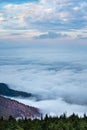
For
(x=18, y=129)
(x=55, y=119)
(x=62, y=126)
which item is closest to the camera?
(x=18, y=129)

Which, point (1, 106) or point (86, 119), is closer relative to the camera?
point (86, 119)

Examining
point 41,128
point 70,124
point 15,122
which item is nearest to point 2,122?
point 15,122

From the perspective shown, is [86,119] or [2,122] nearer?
[2,122]

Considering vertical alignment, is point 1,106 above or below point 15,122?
below

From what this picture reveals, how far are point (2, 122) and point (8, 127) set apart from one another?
3.25 meters

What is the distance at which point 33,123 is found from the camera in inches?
2842

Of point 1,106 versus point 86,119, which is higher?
point 86,119

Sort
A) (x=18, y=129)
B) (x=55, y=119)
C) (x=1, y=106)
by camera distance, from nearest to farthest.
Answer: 1. (x=18, y=129)
2. (x=55, y=119)
3. (x=1, y=106)

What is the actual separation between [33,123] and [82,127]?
891 centimetres

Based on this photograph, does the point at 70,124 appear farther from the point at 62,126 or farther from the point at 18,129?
the point at 18,129

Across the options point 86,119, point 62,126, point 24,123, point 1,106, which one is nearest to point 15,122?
point 24,123

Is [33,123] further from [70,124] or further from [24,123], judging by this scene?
[70,124]

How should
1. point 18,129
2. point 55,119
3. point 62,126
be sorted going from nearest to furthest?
1. point 18,129
2. point 62,126
3. point 55,119

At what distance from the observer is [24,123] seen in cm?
7194
